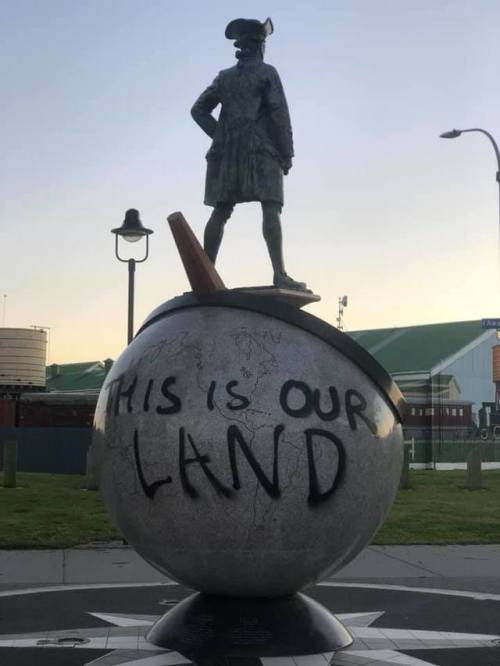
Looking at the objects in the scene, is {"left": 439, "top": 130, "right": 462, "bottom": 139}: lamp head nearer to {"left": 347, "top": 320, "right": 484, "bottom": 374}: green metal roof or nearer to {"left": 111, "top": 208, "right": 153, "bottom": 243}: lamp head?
{"left": 111, "top": 208, "right": 153, "bottom": 243}: lamp head

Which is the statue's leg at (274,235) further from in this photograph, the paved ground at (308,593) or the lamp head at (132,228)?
the lamp head at (132,228)

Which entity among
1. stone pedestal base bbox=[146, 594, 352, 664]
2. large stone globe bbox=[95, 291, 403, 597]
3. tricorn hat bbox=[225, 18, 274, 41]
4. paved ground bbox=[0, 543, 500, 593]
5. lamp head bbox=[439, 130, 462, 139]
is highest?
lamp head bbox=[439, 130, 462, 139]

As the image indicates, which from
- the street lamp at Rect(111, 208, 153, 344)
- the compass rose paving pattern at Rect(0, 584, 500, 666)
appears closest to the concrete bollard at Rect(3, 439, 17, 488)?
the street lamp at Rect(111, 208, 153, 344)

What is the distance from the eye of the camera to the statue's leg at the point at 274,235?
839cm

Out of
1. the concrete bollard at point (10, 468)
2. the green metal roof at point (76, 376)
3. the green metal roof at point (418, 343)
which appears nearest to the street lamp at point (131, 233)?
the concrete bollard at point (10, 468)

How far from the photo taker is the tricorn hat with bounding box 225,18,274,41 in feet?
28.1

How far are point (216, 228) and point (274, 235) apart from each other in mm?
554

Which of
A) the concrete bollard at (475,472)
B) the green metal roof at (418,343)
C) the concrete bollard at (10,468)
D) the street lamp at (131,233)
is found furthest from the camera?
the green metal roof at (418,343)

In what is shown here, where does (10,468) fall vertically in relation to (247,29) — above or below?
below

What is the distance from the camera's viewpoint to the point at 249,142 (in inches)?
324

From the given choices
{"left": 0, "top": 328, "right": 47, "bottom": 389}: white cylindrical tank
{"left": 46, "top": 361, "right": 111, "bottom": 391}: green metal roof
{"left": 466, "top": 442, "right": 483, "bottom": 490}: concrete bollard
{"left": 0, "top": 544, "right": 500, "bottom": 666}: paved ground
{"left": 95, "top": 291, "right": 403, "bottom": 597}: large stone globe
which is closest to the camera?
{"left": 95, "top": 291, "right": 403, "bottom": 597}: large stone globe

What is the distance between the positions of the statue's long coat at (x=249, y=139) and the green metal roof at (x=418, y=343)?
4115 centimetres

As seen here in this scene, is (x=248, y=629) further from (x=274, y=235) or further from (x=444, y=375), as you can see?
(x=444, y=375)

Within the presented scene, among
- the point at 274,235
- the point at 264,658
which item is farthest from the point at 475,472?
the point at 264,658
